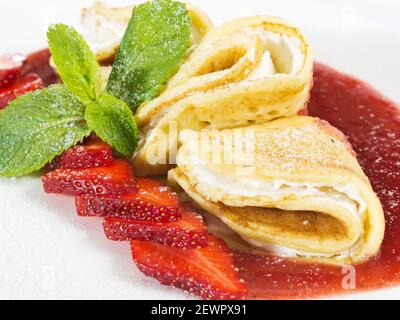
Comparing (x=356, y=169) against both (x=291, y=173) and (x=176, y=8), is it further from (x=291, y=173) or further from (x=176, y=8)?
(x=176, y=8)

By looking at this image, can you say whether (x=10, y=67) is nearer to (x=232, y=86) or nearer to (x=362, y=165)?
(x=232, y=86)

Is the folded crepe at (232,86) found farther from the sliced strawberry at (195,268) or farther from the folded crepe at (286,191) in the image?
the sliced strawberry at (195,268)

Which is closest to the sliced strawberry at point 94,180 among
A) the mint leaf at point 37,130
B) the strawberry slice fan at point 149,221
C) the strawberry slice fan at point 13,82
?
the strawberry slice fan at point 149,221

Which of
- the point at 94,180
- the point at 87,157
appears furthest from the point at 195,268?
the point at 87,157

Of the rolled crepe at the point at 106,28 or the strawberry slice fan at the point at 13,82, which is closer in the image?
the strawberry slice fan at the point at 13,82

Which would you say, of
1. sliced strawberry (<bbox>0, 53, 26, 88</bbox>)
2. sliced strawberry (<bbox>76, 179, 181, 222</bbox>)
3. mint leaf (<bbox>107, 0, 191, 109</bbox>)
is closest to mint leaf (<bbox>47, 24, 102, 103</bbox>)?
mint leaf (<bbox>107, 0, 191, 109</bbox>)
